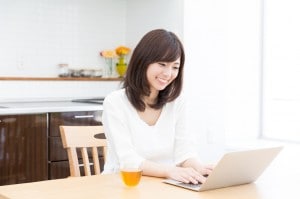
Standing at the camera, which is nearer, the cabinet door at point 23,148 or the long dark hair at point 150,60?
the long dark hair at point 150,60

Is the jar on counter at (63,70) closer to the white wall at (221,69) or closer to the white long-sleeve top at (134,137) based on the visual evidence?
the white wall at (221,69)

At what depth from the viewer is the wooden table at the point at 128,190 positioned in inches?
57.6

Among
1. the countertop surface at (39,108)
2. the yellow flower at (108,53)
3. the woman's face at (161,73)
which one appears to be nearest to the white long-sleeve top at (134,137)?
the woman's face at (161,73)

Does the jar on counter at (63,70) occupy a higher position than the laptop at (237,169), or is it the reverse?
the jar on counter at (63,70)

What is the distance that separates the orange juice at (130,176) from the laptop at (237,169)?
14 cm

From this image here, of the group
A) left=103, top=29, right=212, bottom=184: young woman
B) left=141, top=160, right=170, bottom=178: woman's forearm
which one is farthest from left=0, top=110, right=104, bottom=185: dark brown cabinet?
left=141, top=160, right=170, bottom=178: woman's forearm

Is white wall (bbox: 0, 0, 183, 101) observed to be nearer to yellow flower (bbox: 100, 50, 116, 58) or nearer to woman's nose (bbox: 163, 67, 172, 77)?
yellow flower (bbox: 100, 50, 116, 58)

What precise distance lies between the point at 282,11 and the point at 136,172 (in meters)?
2.66

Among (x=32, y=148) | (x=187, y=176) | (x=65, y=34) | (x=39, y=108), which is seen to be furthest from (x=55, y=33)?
(x=187, y=176)

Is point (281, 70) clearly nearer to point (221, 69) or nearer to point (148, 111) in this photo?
point (221, 69)

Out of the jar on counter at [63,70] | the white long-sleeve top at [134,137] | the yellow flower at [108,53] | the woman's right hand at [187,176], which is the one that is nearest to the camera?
the woman's right hand at [187,176]

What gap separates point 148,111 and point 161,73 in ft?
0.57

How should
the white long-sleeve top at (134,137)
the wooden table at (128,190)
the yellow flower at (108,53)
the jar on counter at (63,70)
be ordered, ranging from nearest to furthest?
the wooden table at (128,190), the white long-sleeve top at (134,137), the jar on counter at (63,70), the yellow flower at (108,53)

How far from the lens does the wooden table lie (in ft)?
4.80
